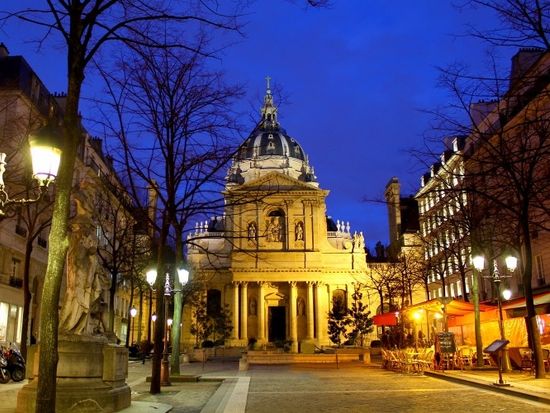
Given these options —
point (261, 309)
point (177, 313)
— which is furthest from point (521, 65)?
→ point (261, 309)

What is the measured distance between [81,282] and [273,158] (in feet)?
238

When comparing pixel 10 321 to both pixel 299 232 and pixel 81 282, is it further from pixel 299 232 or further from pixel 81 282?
pixel 299 232

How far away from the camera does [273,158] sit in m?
83.1

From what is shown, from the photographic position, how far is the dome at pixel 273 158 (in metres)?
80.8

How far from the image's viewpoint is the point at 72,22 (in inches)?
300

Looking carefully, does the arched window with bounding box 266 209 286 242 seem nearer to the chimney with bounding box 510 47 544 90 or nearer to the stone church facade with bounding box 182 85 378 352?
the stone church facade with bounding box 182 85 378 352

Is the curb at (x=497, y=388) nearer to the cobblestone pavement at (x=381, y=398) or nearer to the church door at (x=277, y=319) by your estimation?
the cobblestone pavement at (x=381, y=398)

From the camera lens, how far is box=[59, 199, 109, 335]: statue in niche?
433 inches

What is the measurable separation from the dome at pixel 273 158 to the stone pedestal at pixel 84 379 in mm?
67770

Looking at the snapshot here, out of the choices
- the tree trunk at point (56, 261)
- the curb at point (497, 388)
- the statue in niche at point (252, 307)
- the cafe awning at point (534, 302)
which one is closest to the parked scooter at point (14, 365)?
the tree trunk at point (56, 261)

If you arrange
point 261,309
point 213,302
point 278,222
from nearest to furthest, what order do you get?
point 213,302 → point 261,309 → point 278,222

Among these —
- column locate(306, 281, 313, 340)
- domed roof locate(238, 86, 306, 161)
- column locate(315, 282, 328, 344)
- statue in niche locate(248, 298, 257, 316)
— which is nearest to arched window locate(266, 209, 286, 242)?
column locate(306, 281, 313, 340)

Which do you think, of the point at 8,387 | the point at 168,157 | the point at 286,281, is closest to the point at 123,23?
the point at 168,157

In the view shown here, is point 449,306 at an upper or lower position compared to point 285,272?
lower
